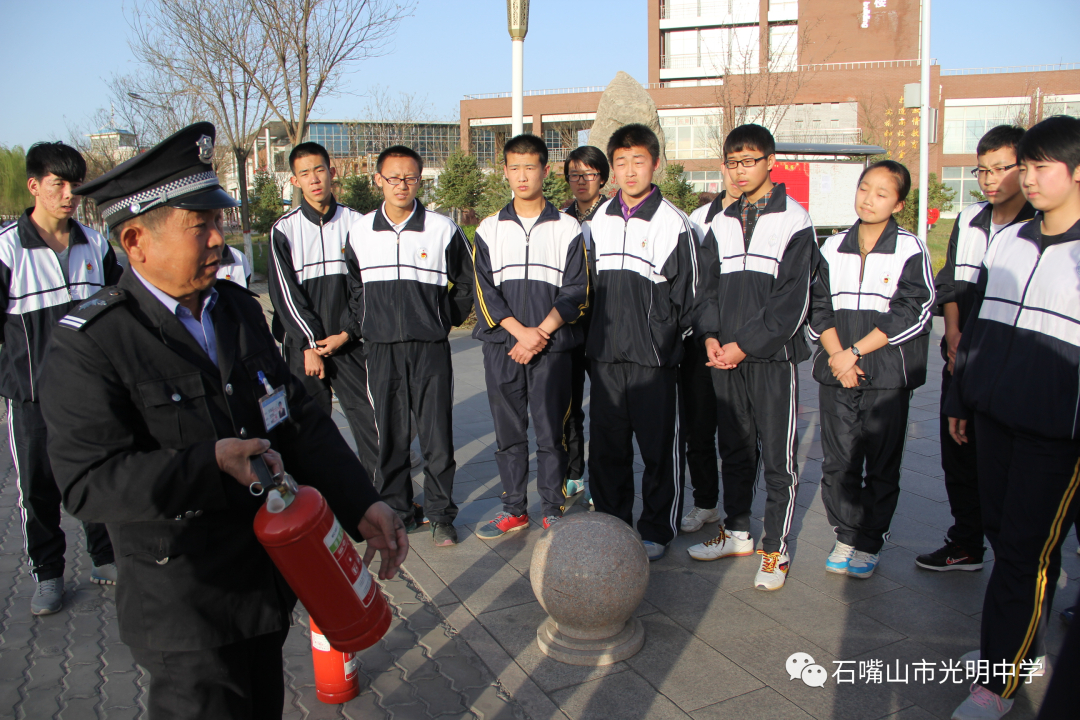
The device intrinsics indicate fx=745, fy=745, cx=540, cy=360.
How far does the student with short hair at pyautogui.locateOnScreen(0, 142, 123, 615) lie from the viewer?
370 cm

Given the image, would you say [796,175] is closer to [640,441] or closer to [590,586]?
[640,441]

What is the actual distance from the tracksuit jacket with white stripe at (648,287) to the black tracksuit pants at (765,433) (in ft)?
1.22

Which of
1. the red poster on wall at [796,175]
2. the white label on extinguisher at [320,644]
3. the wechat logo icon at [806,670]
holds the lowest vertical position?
the wechat logo icon at [806,670]

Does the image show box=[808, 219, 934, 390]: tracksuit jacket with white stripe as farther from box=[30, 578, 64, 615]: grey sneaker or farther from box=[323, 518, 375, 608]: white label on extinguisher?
box=[30, 578, 64, 615]: grey sneaker

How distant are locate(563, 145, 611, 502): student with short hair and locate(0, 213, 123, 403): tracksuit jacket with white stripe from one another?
2892 millimetres

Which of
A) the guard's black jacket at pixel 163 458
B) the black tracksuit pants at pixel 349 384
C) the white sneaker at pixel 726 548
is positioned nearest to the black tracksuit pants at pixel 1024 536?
the white sneaker at pixel 726 548

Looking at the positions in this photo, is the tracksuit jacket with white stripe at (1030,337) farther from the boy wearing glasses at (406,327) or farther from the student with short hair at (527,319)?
the boy wearing glasses at (406,327)

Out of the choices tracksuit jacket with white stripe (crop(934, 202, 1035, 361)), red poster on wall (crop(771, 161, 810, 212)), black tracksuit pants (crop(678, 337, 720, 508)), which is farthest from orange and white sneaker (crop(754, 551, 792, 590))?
red poster on wall (crop(771, 161, 810, 212))

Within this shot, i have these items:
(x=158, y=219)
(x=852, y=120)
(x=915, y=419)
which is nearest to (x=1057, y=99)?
(x=852, y=120)

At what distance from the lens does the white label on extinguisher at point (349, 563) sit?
1819 millimetres

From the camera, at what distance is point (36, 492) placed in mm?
3752

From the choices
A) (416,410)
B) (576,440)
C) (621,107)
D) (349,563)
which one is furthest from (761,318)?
(621,107)

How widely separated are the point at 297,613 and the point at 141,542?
209 cm

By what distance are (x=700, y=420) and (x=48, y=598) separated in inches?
144
